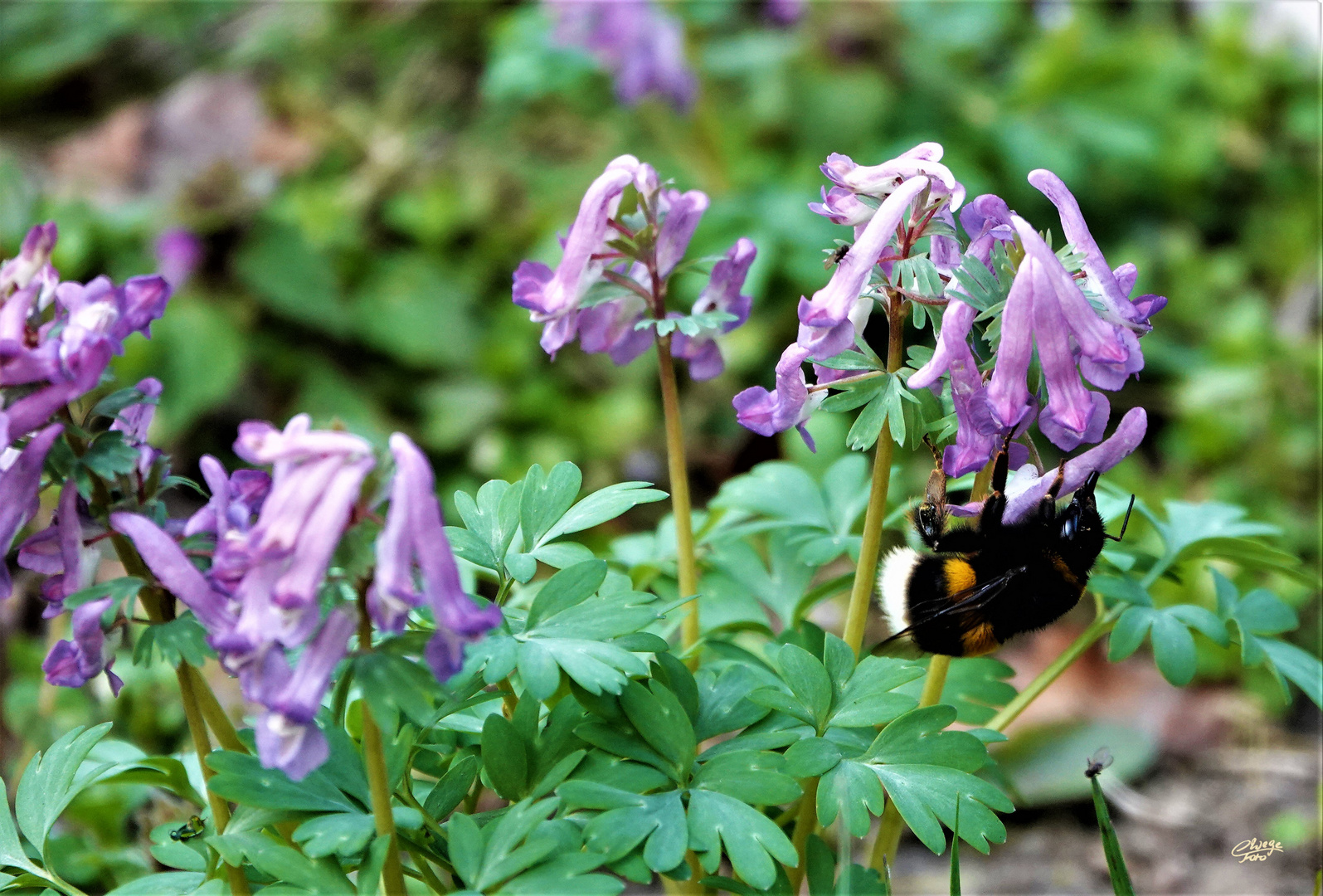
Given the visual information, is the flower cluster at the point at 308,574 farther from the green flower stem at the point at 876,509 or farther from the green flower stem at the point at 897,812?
the green flower stem at the point at 897,812

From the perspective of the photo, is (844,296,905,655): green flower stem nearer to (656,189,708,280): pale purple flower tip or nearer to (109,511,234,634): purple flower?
(656,189,708,280): pale purple flower tip

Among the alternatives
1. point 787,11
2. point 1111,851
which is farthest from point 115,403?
point 787,11

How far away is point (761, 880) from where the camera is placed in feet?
3.87

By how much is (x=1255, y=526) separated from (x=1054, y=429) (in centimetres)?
80

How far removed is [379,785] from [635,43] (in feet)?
13.2

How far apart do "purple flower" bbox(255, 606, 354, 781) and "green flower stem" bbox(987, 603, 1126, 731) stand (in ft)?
3.61

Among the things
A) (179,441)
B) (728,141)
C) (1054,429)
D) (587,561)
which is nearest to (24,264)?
(587,561)

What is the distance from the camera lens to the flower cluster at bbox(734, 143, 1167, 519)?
3.98 ft

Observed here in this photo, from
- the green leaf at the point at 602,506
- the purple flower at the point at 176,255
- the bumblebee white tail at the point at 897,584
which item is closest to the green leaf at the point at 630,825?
the green leaf at the point at 602,506

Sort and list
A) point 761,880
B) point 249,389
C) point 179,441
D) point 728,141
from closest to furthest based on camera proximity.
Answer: point 761,880, point 179,441, point 249,389, point 728,141

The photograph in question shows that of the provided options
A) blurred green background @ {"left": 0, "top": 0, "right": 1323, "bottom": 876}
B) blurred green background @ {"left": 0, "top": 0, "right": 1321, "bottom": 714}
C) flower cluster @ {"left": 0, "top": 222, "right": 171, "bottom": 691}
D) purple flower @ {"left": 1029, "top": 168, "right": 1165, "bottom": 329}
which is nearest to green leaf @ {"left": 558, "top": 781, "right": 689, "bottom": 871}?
flower cluster @ {"left": 0, "top": 222, "right": 171, "bottom": 691}

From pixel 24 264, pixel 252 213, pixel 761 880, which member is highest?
pixel 24 264

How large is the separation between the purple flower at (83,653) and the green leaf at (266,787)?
6.9 inches

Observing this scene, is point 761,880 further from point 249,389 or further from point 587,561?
point 249,389
